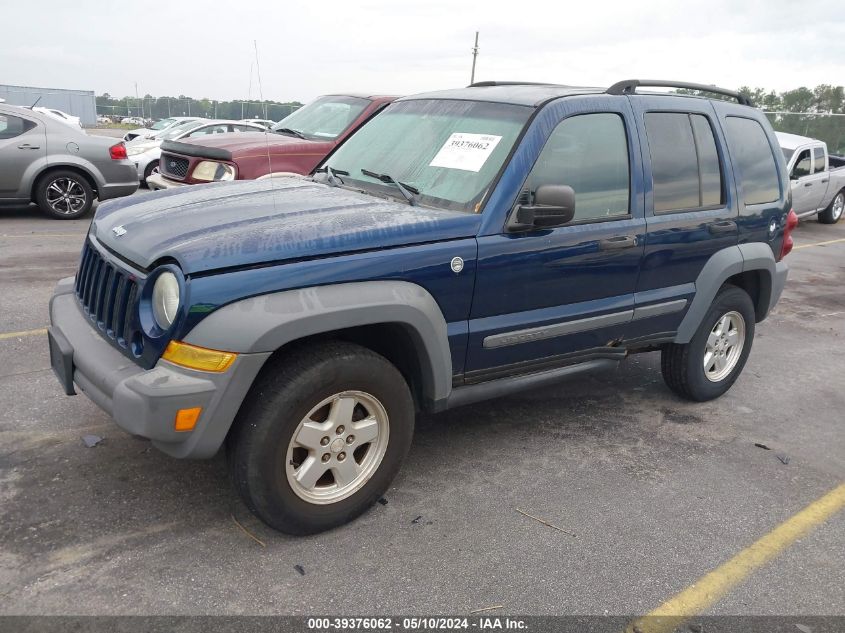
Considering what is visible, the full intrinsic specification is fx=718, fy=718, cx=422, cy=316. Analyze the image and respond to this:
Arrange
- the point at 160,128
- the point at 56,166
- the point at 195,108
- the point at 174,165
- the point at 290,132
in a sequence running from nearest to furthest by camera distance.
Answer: the point at 174,165 < the point at 290,132 < the point at 56,166 < the point at 160,128 < the point at 195,108

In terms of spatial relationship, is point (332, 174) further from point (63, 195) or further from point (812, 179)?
point (812, 179)

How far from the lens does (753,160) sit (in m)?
4.65

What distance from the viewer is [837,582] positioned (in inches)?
117

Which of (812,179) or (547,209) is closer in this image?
(547,209)

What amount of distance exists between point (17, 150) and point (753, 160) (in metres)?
8.99

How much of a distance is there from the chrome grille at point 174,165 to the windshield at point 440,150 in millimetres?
4109

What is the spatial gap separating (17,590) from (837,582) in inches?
126

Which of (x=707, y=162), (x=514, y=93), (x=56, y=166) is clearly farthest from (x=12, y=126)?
(x=707, y=162)

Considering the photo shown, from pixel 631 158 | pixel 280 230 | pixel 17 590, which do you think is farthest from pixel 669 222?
pixel 17 590

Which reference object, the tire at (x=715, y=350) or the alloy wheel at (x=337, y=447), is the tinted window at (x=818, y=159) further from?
the alloy wheel at (x=337, y=447)

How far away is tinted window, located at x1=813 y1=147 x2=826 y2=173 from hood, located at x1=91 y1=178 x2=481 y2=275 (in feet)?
43.2

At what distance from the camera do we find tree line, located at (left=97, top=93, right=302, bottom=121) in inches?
344

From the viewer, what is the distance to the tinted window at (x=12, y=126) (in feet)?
31.0

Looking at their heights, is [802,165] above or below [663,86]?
below
